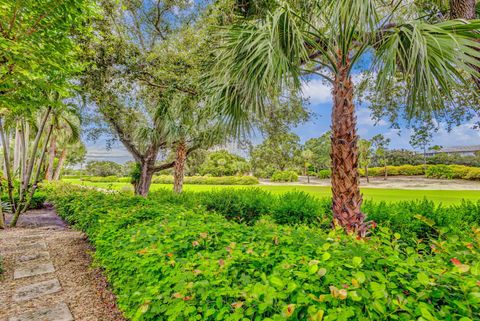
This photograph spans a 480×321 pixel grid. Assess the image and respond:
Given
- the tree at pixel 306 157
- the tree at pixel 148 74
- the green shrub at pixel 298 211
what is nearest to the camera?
the green shrub at pixel 298 211

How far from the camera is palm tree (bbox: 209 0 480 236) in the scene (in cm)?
288

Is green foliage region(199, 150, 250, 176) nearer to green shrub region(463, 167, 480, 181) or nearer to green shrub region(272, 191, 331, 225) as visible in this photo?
green shrub region(463, 167, 480, 181)

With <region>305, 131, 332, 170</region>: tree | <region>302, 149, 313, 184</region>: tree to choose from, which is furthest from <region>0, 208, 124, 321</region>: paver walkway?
<region>302, 149, 313, 184</region>: tree

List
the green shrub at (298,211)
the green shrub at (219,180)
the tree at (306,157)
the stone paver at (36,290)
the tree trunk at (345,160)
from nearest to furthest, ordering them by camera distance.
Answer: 1. the stone paver at (36,290)
2. the tree trunk at (345,160)
3. the green shrub at (298,211)
4. the green shrub at (219,180)
5. the tree at (306,157)

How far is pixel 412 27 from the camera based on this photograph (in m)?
3.17

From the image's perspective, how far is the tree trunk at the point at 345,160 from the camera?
3.83 m

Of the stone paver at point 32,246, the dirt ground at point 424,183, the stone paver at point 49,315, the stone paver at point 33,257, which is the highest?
the dirt ground at point 424,183

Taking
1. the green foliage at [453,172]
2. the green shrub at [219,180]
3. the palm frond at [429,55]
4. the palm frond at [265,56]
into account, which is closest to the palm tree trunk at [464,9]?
the palm frond at [429,55]

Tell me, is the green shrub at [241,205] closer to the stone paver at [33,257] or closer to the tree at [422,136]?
the stone paver at [33,257]

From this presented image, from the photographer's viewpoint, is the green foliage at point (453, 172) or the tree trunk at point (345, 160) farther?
the green foliage at point (453, 172)

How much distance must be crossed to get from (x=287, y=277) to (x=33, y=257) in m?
4.66

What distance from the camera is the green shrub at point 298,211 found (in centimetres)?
523

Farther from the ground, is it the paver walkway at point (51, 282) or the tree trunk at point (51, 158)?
the tree trunk at point (51, 158)

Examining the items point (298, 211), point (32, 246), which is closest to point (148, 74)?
point (32, 246)
